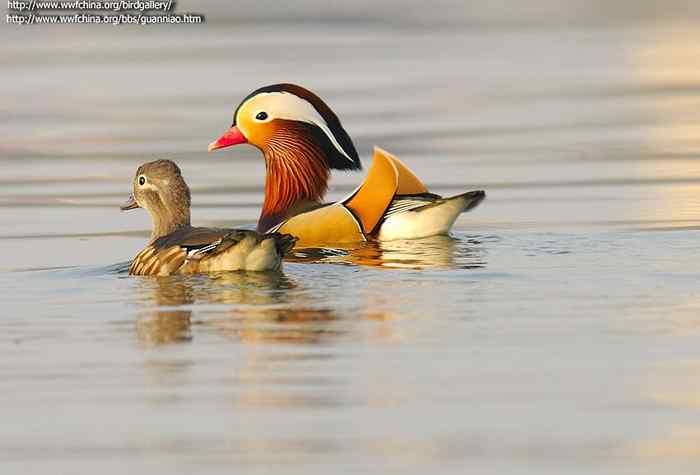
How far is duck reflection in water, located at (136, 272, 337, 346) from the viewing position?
350 inches

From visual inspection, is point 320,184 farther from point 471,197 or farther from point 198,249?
point 198,249

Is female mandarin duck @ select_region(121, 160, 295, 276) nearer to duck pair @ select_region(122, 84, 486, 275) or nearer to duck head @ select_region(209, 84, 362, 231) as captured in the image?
duck pair @ select_region(122, 84, 486, 275)

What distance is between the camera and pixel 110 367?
27.0ft

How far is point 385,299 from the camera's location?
32.2ft

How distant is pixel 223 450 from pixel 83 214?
8.11 metres

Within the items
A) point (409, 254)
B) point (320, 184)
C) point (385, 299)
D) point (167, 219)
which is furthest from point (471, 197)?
point (385, 299)

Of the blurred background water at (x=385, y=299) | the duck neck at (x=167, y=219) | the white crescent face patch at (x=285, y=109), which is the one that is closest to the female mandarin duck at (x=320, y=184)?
the white crescent face patch at (x=285, y=109)

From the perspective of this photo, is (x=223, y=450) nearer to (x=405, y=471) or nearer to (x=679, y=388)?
(x=405, y=471)

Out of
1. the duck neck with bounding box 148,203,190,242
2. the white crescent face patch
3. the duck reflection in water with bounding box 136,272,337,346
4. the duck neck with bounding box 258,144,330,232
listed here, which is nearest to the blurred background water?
the duck reflection in water with bounding box 136,272,337,346

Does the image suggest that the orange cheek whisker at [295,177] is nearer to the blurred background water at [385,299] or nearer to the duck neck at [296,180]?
the duck neck at [296,180]

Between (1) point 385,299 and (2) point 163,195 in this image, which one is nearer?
(1) point 385,299

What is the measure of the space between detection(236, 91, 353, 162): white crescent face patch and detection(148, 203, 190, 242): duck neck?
1.81 meters

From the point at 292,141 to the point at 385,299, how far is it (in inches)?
163

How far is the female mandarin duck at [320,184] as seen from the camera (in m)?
12.7
